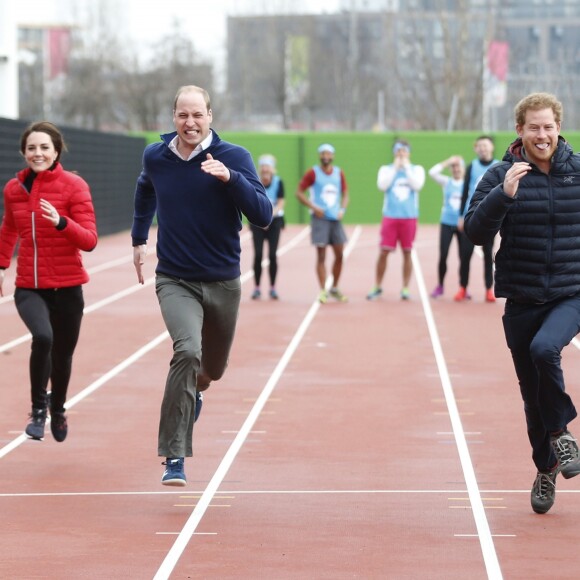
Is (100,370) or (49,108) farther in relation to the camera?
(49,108)

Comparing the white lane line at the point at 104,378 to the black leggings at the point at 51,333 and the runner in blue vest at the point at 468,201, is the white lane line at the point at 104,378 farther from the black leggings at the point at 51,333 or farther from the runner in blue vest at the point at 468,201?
the runner in blue vest at the point at 468,201

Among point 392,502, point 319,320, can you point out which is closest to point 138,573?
point 392,502

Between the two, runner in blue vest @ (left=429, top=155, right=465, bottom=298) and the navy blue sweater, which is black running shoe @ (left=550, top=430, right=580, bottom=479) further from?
runner in blue vest @ (left=429, top=155, right=465, bottom=298)

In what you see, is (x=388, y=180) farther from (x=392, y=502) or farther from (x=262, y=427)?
(x=392, y=502)

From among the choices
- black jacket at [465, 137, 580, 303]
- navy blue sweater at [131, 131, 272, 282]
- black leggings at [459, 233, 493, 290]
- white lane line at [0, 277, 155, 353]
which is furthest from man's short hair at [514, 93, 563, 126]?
black leggings at [459, 233, 493, 290]

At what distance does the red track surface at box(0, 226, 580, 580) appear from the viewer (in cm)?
650

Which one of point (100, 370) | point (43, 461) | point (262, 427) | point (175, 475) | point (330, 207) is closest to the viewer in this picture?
point (175, 475)

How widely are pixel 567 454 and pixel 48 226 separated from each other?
336 cm

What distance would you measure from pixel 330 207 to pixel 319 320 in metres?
2.35

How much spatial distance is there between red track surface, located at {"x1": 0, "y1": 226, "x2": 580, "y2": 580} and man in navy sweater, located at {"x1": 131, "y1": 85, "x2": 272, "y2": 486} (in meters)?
0.52

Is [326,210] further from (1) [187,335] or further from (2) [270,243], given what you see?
(1) [187,335]

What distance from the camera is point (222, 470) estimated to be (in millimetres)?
8414

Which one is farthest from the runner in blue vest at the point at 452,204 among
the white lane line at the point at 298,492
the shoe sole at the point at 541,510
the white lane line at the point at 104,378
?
the shoe sole at the point at 541,510

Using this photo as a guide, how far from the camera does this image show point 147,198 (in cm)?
796
